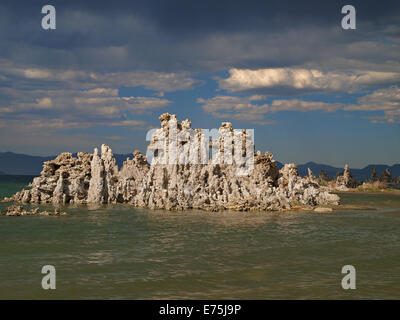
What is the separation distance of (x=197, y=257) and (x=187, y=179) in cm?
3346

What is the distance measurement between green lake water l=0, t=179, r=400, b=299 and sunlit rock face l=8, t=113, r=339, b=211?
10.8 m

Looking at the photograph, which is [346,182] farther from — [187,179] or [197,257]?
[197,257]

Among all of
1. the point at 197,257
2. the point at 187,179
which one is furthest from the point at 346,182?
the point at 197,257

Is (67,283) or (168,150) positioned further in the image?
(168,150)

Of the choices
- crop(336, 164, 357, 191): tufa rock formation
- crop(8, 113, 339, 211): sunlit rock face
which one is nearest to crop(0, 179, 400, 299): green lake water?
crop(8, 113, 339, 211): sunlit rock face

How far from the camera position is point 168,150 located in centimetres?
6231

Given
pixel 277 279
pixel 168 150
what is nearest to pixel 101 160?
pixel 168 150

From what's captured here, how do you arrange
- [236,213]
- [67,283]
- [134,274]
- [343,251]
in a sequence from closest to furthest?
1. [67,283]
2. [134,274]
3. [343,251]
4. [236,213]

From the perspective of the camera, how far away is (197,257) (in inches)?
1045

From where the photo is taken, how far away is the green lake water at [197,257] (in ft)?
64.0

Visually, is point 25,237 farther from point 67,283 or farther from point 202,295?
point 202,295
